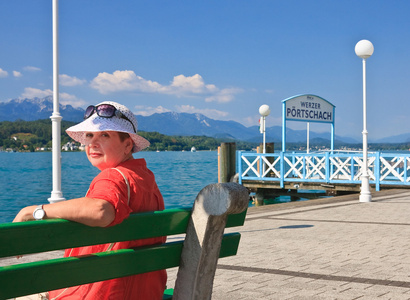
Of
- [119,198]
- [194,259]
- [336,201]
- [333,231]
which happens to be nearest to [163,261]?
[194,259]

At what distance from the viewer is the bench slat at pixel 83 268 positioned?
1924 millimetres

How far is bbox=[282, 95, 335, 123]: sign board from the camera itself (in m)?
20.5

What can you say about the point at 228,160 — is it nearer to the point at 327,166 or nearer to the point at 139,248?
the point at 327,166

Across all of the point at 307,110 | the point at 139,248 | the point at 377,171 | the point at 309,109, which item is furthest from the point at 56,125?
the point at 309,109

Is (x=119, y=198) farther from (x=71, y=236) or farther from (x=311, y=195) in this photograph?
(x=311, y=195)

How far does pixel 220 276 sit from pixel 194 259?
298 centimetres

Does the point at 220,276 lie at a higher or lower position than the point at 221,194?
lower

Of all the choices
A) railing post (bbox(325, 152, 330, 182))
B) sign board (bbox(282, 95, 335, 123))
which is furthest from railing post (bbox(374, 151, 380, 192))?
sign board (bbox(282, 95, 335, 123))

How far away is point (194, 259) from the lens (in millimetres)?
2496

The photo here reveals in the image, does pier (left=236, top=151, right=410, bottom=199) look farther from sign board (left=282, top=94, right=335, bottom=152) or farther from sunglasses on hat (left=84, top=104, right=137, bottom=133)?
sunglasses on hat (left=84, top=104, right=137, bottom=133)

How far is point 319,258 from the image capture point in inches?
248

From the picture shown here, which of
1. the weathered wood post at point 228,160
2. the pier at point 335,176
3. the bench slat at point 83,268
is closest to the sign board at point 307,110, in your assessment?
the pier at point 335,176

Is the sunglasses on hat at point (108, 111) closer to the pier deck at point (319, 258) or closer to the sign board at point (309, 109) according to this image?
the pier deck at point (319, 258)

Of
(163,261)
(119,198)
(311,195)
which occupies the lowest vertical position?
(311,195)
